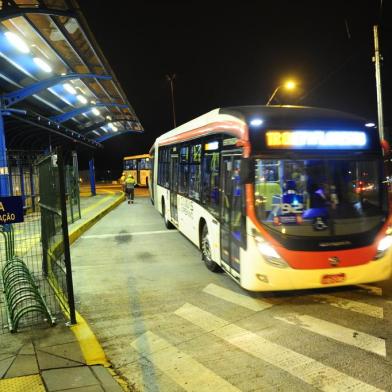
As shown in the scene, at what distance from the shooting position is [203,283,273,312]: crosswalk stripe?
619cm

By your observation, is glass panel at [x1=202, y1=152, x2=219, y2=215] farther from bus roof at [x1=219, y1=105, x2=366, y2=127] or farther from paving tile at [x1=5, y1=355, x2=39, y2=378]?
paving tile at [x1=5, y1=355, x2=39, y2=378]

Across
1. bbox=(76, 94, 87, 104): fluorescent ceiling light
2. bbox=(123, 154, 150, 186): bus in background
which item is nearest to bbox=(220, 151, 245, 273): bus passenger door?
bbox=(76, 94, 87, 104): fluorescent ceiling light

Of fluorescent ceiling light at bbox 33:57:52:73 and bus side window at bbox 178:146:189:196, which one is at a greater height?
fluorescent ceiling light at bbox 33:57:52:73

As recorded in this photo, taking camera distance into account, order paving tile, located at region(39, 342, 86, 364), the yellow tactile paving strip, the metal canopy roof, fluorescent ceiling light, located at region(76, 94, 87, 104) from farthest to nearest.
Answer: fluorescent ceiling light, located at region(76, 94, 87, 104) → the metal canopy roof → paving tile, located at region(39, 342, 86, 364) → the yellow tactile paving strip

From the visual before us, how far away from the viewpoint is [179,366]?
4438 mm

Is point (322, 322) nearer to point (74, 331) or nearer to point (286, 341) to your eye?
point (286, 341)

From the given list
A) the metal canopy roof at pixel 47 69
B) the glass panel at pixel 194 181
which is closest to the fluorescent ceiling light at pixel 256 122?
the glass panel at pixel 194 181

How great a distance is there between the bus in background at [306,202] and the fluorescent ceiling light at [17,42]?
6888 millimetres

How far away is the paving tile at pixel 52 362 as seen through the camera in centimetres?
425

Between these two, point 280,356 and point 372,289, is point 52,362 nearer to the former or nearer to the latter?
point 280,356

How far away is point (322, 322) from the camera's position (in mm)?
Result: 5500

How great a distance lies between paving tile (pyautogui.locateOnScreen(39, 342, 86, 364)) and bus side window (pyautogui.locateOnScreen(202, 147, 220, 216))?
3.56m

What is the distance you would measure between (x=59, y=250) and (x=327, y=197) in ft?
13.5

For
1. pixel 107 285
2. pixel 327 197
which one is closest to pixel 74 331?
pixel 107 285
